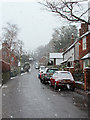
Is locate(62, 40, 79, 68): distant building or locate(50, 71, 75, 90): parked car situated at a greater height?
locate(62, 40, 79, 68): distant building

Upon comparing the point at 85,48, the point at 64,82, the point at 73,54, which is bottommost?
the point at 64,82

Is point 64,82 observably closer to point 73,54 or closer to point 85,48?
point 85,48

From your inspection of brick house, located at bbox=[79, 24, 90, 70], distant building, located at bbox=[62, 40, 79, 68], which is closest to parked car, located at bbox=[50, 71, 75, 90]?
brick house, located at bbox=[79, 24, 90, 70]

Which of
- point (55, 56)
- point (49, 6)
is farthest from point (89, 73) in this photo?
point (55, 56)

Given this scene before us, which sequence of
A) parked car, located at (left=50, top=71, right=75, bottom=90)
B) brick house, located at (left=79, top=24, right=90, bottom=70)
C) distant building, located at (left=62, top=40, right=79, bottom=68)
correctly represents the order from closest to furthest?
parked car, located at (left=50, top=71, right=75, bottom=90) → brick house, located at (left=79, top=24, right=90, bottom=70) → distant building, located at (left=62, top=40, right=79, bottom=68)

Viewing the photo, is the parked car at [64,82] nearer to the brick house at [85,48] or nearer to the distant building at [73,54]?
the brick house at [85,48]

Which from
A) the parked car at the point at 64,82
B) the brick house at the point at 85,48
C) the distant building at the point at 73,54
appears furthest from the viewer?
the distant building at the point at 73,54

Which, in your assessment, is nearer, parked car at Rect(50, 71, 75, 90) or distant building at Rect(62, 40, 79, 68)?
parked car at Rect(50, 71, 75, 90)

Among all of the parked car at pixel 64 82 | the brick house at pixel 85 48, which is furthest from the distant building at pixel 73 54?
the parked car at pixel 64 82

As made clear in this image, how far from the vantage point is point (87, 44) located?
25.0 metres

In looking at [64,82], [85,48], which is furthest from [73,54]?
[64,82]

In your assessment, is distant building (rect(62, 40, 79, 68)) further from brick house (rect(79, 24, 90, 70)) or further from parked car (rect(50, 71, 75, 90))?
parked car (rect(50, 71, 75, 90))

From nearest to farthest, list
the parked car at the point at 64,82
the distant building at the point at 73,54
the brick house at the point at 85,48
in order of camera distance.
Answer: the parked car at the point at 64,82, the brick house at the point at 85,48, the distant building at the point at 73,54

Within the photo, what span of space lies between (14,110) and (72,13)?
31.1 ft
